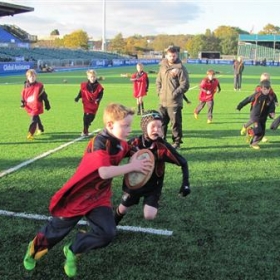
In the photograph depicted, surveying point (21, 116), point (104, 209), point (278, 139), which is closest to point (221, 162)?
point (278, 139)

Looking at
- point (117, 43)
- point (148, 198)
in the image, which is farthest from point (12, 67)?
point (117, 43)

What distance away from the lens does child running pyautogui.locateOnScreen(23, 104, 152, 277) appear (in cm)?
352

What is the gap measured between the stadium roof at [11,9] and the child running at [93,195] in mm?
43301

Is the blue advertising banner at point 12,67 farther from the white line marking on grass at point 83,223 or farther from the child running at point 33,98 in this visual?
the white line marking on grass at point 83,223

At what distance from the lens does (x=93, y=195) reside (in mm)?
3680

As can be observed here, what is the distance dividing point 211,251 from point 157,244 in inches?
22.0

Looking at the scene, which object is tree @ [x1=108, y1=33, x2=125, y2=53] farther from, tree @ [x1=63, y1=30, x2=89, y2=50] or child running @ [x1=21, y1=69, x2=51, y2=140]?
child running @ [x1=21, y1=69, x2=51, y2=140]

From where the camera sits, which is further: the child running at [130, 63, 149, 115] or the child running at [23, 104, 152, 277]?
the child running at [130, 63, 149, 115]

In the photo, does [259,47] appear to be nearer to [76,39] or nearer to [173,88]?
[76,39]

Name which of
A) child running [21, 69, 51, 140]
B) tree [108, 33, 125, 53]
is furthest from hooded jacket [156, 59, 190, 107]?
tree [108, 33, 125, 53]

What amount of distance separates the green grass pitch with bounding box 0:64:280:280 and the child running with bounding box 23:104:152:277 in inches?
12.0

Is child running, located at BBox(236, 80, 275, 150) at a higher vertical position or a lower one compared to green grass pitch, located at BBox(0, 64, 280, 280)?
higher

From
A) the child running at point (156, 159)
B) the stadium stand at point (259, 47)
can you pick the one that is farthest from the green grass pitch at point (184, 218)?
A: the stadium stand at point (259, 47)

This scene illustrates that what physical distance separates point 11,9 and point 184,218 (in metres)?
45.2
